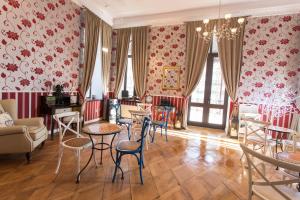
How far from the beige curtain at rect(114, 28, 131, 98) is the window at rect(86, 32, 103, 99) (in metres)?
0.61

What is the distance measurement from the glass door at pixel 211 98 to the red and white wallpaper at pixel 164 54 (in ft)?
2.36

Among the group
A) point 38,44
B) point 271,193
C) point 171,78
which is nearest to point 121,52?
point 171,78

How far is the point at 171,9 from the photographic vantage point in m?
5.34

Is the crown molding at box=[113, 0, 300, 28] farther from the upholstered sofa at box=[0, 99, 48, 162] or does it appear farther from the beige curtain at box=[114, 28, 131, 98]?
the upholstered sofa at box=[0, 99, 48, 162]

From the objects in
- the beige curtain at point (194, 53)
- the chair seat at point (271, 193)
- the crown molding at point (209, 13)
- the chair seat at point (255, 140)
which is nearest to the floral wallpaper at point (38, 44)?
the crown molding at point (209, 13)

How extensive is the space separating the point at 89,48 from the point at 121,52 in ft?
4.60

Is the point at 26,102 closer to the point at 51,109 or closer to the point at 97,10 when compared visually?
the point at 51,109

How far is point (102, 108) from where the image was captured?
6.50 metres

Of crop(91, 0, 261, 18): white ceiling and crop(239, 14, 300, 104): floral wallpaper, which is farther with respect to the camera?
crop(91, 0, 261, 18): white ceiling

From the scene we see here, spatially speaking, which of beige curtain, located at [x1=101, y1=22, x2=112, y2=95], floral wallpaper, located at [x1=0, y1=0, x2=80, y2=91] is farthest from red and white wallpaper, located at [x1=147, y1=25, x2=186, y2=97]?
floral wallpaper, located at [x1=0, y1=0, x2=80, y2=91]

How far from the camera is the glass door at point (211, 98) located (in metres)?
5.82

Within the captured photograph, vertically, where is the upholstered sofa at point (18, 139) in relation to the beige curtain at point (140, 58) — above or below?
below

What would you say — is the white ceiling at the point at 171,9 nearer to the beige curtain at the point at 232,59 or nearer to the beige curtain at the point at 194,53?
the beige curtain at the point at 194,53

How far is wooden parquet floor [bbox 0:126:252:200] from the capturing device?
218 centimetres
